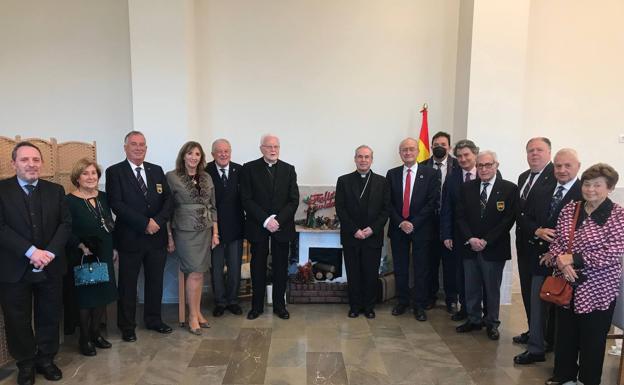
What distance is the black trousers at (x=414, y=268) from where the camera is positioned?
4.00 metres

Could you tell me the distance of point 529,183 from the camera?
3.25m

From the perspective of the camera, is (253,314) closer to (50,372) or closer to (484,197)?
(50,372)

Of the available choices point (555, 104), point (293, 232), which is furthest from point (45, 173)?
point (555, 104)

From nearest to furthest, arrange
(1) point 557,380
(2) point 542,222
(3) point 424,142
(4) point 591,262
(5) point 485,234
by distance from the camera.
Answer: (4) point 591,262 → (1) point 557,380 → (2) point 542,222 → (5) point 485,234 → (3) point 424,142

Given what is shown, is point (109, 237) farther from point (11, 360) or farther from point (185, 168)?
point (11, 360)

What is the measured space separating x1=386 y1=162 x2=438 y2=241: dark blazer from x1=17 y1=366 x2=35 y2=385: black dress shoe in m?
3.08

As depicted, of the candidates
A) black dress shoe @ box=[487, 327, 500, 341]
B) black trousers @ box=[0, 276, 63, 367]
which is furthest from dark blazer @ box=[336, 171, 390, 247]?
black trousers @ box=[0, 276, 63, 367]

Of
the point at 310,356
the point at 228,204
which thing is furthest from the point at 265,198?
the point at 310,356

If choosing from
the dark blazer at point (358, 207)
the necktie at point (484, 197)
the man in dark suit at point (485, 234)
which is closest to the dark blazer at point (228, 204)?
the dark blazer at point (358, 207)

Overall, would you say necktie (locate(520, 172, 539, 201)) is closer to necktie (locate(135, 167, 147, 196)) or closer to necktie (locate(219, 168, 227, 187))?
necktie (locate(219, 168, 227, 187))

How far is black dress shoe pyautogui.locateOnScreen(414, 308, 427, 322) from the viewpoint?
3.94m

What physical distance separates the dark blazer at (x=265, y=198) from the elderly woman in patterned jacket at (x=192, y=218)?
1.16 ft

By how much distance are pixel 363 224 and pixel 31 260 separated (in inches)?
104

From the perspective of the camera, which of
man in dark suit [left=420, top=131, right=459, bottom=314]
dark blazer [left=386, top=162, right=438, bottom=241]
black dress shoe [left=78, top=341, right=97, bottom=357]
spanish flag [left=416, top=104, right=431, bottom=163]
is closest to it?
black dress shoe [left=78, top=341, right=97, bottom=357]
